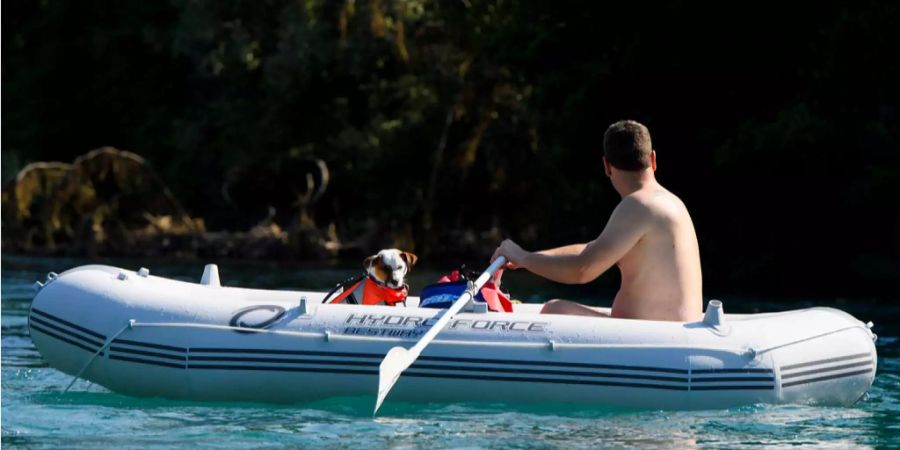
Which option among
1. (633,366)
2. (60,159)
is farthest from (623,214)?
(60,159)

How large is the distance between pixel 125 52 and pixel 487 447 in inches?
1151

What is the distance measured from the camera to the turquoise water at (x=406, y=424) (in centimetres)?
724

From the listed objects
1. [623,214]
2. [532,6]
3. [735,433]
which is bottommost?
[735,433]

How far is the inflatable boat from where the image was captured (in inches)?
316

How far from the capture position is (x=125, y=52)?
3516cm

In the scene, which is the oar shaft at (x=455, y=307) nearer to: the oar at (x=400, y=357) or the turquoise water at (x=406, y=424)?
the oar at (x=400, y=357)

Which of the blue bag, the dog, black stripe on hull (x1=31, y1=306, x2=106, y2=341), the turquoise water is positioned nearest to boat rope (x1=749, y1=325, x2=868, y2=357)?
the turquoise water

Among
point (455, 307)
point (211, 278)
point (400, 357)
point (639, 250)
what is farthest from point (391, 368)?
point (211, 278)

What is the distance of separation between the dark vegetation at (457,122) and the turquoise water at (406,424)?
33.5ft

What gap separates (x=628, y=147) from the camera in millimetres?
8047

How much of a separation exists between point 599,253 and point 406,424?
1.25m

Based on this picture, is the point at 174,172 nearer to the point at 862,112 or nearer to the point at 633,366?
the point at 862,112

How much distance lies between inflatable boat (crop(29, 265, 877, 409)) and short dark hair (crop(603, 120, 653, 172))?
753 mm

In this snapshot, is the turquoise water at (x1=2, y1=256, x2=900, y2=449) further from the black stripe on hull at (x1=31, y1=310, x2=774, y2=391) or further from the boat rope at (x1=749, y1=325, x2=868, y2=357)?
the boat rope at (x1=749, y1=325, x2=868, y2=357)
